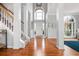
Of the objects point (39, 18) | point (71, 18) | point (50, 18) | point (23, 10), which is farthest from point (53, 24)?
point (23, 10)

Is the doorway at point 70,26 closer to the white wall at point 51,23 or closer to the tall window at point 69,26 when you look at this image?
the tall window at point 69,26

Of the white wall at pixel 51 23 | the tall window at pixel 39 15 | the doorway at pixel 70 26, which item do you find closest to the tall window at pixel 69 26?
the doorway at pixel 70 26

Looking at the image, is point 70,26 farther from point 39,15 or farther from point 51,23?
point 39,15

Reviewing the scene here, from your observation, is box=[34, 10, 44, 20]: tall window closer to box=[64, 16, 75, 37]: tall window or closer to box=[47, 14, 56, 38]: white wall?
box=[47, 14, 56, 38]: white wall

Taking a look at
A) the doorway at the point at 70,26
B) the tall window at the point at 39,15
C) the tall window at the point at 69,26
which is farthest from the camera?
the tall window at the point at 39,15

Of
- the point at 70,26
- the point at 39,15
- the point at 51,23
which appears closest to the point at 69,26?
the point at 70,26

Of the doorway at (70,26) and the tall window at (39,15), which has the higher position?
the tall window at (39,15)

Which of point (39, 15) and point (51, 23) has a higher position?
point (39, 15)

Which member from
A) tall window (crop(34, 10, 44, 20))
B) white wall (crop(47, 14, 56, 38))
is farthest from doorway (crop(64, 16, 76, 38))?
tall window (crop(34, 10, 44, 20))

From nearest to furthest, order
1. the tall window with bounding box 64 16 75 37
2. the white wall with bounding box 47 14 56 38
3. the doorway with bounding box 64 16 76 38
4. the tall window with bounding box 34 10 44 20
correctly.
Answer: the white wall with bounding box 47 14 56 38
the doorway with bounding box 64 16 76 38
the tall window with bounding box 64 16 75 37
the tall window with bounding box 34 10 44 20

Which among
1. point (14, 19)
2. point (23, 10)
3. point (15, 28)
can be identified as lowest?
point (15, 28)

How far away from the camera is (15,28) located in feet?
23.1

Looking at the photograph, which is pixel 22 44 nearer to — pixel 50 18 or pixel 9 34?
pixel 9 34

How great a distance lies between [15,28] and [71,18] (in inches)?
466
